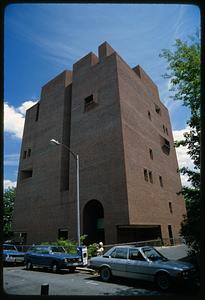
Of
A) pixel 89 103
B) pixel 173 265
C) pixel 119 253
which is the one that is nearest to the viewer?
pixel 173 265

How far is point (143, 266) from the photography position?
9.38m

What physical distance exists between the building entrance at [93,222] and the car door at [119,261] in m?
15.1

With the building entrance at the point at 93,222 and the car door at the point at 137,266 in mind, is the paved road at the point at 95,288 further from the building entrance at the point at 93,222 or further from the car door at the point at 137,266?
the building entrance at the point at 93,222

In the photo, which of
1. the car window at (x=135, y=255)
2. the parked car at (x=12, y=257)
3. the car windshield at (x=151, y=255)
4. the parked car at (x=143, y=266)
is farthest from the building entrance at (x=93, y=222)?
the car windshield at (x=151, y=255)

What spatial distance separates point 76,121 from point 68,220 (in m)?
10.8

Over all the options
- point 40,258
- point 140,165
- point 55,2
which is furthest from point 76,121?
point 55,2

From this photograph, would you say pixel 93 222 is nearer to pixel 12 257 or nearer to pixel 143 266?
pixel 12 257

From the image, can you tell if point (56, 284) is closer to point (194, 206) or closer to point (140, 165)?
point (194, 206)

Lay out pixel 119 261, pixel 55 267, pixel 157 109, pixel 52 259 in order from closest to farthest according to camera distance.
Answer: pixel 119 261
pixel 55 267
pixel 52 259
pixel 157 109

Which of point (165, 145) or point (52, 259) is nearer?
point (52, 259)

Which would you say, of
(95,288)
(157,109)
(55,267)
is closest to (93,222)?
(55,267)

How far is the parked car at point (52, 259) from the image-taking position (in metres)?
13.0

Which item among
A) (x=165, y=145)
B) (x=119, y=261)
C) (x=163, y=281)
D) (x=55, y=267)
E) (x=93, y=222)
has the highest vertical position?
(x=165, y=145)

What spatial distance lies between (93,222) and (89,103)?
12580 mm
